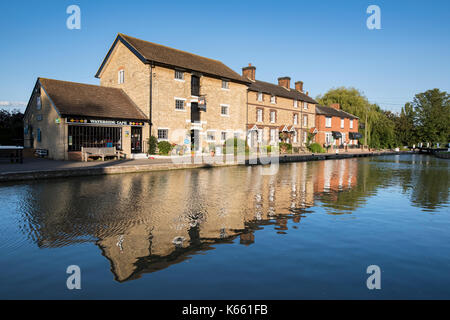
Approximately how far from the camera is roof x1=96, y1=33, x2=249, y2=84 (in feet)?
87.9

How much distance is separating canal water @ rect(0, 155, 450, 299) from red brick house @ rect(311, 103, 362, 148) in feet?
130

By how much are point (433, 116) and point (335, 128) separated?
119ft

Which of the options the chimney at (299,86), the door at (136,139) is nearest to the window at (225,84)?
the door at (136,139)

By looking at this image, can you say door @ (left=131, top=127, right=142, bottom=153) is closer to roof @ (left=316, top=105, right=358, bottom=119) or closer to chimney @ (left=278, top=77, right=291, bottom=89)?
chimney @ (left=278, top=77, right=291, bottom=89)

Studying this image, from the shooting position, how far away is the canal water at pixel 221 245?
4.11m

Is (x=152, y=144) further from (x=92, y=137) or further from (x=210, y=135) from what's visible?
(x=210, y=135)

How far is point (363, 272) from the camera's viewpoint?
4629 mm

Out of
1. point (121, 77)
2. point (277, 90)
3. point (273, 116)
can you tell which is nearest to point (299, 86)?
point (277, 90)

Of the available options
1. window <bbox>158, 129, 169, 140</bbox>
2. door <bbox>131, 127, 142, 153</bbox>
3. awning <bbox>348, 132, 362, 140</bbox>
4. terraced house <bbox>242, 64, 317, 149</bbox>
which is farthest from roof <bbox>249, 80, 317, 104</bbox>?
door <bbox>131, 127, 142, 153</bbox>

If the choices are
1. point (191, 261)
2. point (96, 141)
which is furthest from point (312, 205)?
point (96, 141)

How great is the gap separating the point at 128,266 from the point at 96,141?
20968 mm

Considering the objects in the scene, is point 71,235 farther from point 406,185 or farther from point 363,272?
point 406,185
